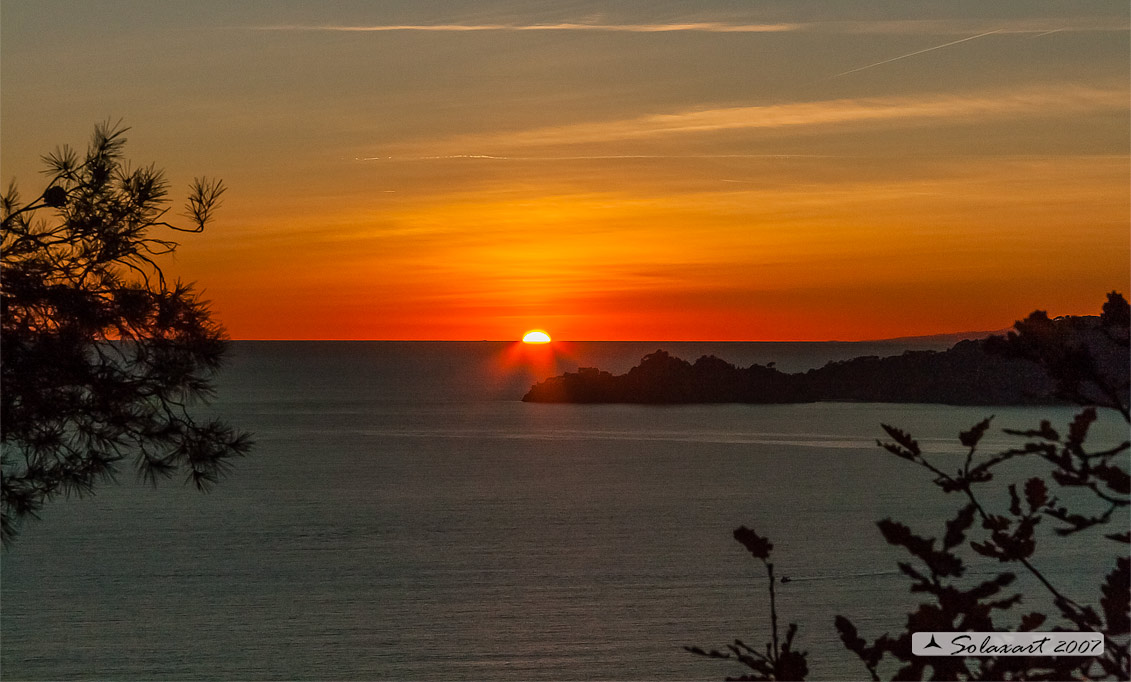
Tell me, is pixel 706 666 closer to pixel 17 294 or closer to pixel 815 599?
pixel 815 599

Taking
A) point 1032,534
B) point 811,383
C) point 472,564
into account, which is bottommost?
point 472,564

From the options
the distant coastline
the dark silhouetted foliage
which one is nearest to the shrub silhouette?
the dark silhouetted foliage

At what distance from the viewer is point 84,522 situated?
5994 centimetres

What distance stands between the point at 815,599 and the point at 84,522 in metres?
40.3

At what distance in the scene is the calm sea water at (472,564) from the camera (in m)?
38.0

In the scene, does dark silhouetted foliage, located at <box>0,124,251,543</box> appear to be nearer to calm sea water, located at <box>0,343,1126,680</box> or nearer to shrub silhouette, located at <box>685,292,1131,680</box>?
shrub silhouette, located at <box>685,292,1131,680</box>

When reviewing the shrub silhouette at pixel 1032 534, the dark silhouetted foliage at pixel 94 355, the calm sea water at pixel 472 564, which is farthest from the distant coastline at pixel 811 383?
the shrub silhouette at pixel 1032 534

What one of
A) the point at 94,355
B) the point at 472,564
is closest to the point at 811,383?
the point at 472,564

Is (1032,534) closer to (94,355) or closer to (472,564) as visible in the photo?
(94,355)

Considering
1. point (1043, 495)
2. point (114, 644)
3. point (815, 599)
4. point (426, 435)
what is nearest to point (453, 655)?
point (114, 644)

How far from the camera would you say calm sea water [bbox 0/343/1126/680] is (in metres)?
38.0

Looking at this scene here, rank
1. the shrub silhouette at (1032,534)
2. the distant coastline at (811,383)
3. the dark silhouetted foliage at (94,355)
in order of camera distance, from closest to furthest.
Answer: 1. the shrub silhouette at (1032,534)
2. the dark silhouetted foliage at (94,355)
3. the distant coastline at (811,383)

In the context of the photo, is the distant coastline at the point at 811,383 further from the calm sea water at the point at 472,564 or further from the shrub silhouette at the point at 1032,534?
the shrub silhouette at the point at 1032,534

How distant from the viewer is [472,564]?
49.6 metres
